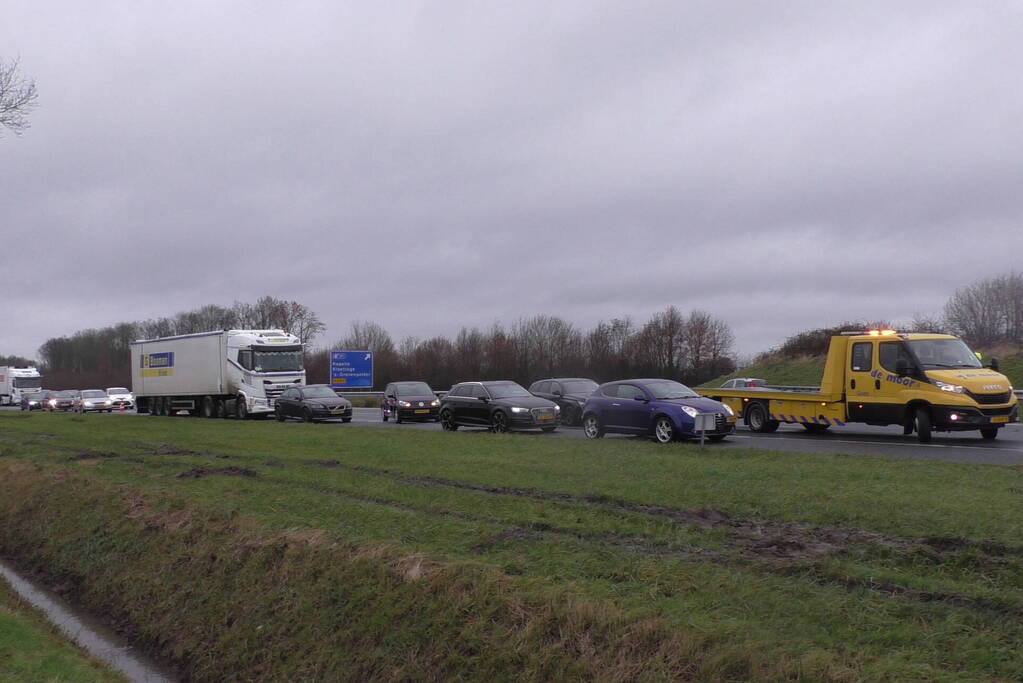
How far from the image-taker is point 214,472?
14625 millimetres

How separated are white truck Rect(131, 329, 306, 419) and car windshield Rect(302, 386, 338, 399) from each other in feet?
6.70

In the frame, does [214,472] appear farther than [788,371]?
No

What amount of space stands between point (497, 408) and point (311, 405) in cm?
1141

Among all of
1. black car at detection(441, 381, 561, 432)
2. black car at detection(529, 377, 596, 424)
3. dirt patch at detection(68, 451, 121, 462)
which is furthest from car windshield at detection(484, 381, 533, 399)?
dirt patch at detection(68, 451, 121, 462)

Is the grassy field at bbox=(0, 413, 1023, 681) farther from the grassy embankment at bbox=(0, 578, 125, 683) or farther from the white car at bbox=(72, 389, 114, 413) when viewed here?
the white car at bbox=(72, 389, 114, 413)

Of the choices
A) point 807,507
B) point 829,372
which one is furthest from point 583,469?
point 829,372

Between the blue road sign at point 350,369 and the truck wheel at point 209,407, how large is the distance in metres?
17.8

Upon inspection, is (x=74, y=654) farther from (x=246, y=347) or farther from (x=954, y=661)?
(x=246, y=347)

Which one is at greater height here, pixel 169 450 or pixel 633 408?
pixel 633 408

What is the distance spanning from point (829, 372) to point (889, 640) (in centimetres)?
1547

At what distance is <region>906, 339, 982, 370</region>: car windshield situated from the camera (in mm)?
18406

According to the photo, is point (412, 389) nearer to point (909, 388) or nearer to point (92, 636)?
point (909, 388)

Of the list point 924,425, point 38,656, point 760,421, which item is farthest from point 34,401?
point 38,656

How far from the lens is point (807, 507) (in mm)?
9391
